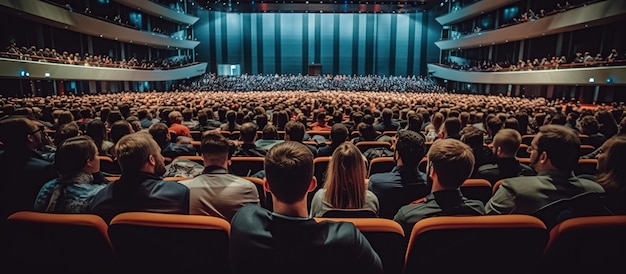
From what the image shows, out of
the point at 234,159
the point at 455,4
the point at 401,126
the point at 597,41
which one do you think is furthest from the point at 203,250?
the point at 455,4

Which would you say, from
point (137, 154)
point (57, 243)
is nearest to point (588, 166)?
point (137, 154)

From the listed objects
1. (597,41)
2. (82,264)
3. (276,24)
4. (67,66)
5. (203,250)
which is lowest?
(82,264)

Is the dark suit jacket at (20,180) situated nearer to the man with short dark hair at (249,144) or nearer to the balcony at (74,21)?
the man with short dark hair at (249,144)

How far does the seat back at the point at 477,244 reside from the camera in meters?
1.81

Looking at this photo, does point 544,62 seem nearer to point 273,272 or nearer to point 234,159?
point 234,159

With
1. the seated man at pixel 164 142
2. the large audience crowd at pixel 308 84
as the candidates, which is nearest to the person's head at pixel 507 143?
the seated man at pixel 164 142

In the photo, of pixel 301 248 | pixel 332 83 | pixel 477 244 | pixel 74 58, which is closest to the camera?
pixel 301 248

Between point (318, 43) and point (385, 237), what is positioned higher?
point (318, 43)

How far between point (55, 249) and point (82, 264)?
0.50 feet

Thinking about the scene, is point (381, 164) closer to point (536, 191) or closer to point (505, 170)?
point (505, 170)

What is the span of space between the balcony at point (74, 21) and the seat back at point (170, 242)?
61.9 ft

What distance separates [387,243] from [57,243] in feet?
5.42

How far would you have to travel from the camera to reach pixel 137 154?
8.35 feet

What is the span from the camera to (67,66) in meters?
21.1
